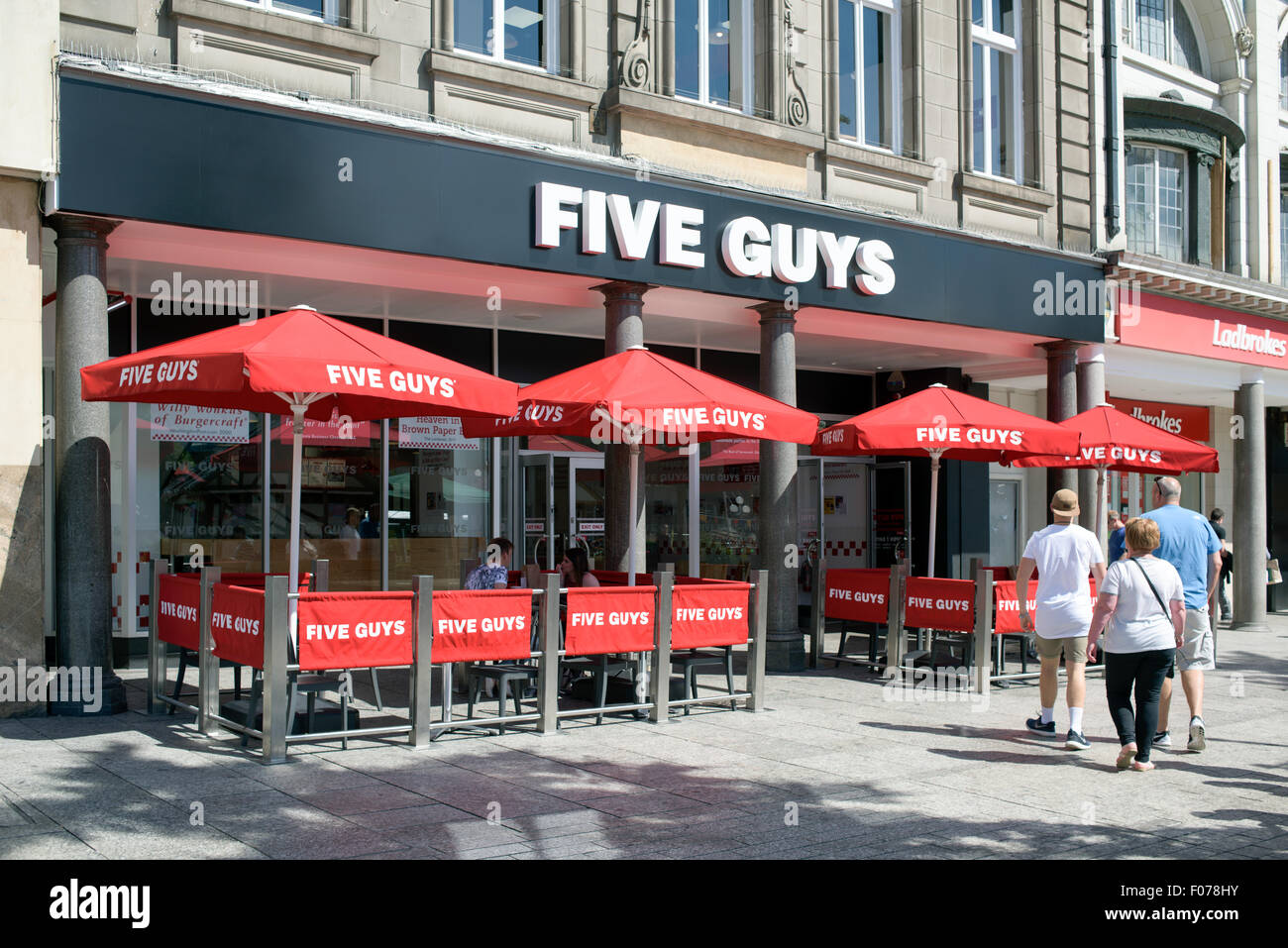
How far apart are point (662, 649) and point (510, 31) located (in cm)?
652

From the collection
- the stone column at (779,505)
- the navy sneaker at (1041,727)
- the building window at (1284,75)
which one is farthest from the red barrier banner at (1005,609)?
the building window at (1284,75)

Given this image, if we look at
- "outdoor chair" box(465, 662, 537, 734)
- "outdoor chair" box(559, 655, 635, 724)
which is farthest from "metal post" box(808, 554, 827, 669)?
"outdoor chair" box(465, 662, 537, 734)

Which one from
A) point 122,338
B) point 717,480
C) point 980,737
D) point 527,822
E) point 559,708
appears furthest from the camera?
point 717,480

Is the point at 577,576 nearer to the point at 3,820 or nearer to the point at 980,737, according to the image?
the point at 980,737

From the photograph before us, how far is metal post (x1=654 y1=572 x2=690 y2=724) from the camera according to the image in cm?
940

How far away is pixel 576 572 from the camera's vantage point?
10828mm

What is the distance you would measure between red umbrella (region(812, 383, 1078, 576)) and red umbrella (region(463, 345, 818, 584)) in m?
1.42

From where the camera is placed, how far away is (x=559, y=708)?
399 inches

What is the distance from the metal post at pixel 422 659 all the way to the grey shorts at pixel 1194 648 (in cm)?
536

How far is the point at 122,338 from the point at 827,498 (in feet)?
34.8

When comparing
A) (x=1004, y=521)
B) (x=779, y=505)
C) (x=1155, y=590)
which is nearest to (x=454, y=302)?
(x=779, y=505)

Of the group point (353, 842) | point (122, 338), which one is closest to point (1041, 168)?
point (122, 338)

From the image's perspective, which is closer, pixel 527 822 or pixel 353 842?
pixel 353 842

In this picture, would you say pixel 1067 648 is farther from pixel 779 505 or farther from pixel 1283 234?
pixel 1283 234
